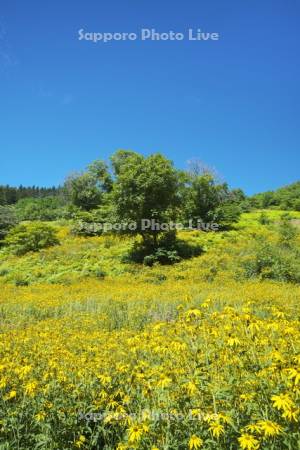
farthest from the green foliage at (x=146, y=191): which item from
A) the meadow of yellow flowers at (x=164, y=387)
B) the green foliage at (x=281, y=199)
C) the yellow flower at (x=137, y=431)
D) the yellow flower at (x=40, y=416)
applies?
the green foliage at (x=281, y=199)

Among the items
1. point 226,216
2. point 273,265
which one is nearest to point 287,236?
point 273,265

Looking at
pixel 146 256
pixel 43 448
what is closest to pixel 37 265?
pixel 146 256

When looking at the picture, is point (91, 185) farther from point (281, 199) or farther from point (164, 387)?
point (164, 387)

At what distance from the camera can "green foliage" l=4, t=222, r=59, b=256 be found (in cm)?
2806

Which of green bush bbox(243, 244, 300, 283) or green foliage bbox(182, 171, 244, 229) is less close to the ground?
green foliage bbox(182, 171, 244, 229)

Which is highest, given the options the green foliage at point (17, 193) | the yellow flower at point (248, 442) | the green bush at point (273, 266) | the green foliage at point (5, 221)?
the green foliage at point (17, 193)

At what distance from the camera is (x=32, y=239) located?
28109 millimetres

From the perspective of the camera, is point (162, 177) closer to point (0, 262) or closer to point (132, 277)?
point (132, 277)

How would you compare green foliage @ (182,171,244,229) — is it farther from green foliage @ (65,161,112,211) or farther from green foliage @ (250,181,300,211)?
green foliage @ (250,181,300,211)

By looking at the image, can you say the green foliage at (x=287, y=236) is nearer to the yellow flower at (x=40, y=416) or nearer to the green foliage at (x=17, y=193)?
the yellow flower at (x=40, y=416)

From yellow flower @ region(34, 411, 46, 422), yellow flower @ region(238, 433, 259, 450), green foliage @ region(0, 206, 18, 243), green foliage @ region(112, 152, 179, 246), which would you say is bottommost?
yellow flower @ region(34, 411, 46, 422)

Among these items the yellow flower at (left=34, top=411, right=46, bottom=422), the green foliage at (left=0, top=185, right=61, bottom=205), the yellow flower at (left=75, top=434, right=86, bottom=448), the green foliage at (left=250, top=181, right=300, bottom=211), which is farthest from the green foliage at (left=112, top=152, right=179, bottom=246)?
the green foliage at (left=0, top=185, right=61, bottom=205)

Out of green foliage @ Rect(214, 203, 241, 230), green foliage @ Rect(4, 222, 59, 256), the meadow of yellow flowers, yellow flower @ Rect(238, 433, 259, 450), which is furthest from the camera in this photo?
green foliage @ Rect(214, 203, 241, 230)

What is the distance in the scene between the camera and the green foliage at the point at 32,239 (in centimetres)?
2806
